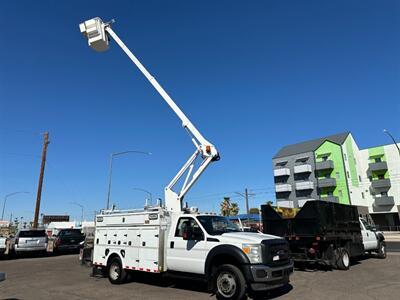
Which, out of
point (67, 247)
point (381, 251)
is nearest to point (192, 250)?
point (381, 251)

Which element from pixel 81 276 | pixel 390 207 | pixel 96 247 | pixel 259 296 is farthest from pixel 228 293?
pixel 390 207

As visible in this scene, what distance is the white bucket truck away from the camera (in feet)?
27.5

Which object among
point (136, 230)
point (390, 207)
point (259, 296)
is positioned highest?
point (390, 207)

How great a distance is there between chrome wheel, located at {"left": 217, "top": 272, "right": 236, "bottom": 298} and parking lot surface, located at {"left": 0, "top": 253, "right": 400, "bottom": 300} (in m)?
0.65

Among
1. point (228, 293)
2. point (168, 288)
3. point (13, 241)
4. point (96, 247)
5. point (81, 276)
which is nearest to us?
point (228, 293)

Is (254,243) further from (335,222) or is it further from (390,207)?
(390,207)

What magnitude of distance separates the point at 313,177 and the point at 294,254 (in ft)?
183

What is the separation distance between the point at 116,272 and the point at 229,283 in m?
4.69

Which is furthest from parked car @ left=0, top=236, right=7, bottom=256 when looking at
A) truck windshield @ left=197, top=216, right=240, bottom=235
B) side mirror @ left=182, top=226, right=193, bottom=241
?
truck windshield @ left=197, top=216, right=240, bottom=235

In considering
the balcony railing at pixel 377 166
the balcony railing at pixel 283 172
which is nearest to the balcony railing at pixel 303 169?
the balcony railing at pixel 283 172

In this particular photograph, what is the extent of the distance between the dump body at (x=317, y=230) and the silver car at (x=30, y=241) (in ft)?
51.1

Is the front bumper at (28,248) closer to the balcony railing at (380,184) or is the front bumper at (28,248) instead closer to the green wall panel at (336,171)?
the green wall panel at (336,171)

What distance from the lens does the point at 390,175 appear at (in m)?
60.6

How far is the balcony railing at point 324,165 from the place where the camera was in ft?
210
